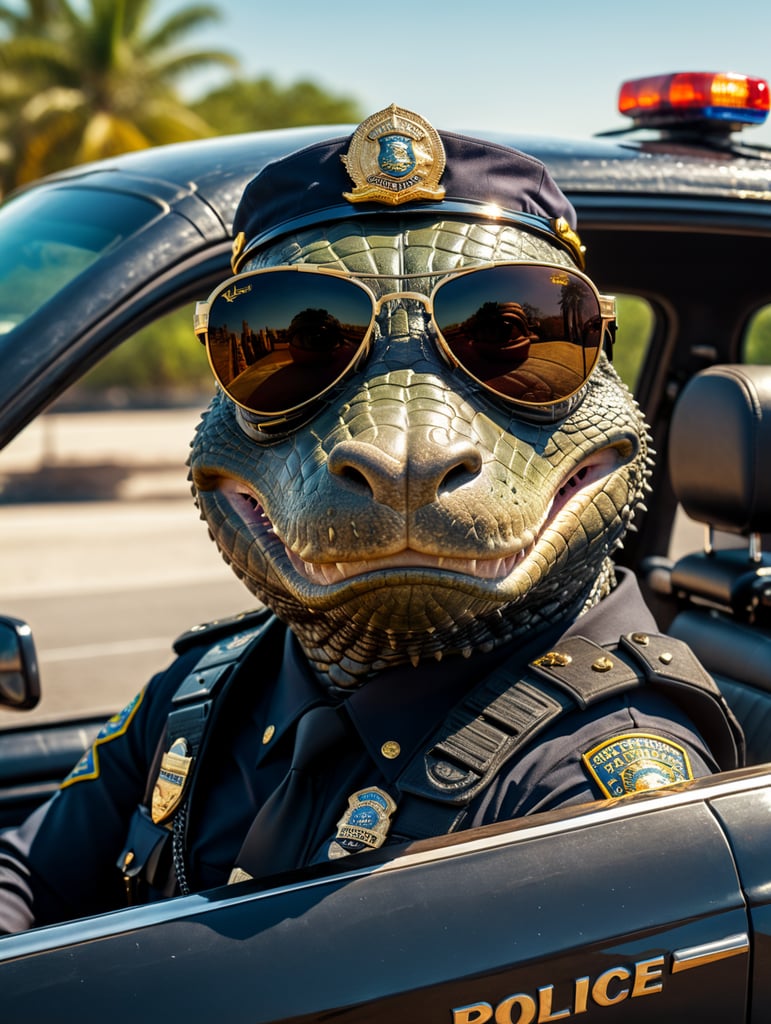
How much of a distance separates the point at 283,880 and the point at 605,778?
1.37 ft

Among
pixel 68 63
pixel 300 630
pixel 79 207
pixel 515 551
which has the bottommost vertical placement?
pixel 300 630

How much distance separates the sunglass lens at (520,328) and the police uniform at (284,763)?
37cm

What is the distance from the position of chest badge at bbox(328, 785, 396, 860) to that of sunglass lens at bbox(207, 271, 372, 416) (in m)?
0.50

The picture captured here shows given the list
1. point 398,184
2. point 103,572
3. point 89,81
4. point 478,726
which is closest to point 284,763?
point 478,726

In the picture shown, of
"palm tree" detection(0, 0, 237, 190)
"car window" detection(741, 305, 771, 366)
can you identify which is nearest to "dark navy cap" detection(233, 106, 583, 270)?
"car window" detection(741, 305, 771, 366)

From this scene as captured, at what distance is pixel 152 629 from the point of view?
859 cm

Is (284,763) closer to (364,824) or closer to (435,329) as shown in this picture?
(364,824)

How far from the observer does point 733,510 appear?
2115 millimetres

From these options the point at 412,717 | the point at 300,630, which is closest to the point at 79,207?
the point at 300,630

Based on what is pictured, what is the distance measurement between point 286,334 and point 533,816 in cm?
67

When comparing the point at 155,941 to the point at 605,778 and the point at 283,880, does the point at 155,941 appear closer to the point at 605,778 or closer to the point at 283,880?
the point at 283,880

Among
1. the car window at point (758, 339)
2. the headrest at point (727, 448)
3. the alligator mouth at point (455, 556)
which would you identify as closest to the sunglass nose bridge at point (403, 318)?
the alligator mouth at point (455, 556)

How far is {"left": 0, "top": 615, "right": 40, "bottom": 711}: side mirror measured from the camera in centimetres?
170

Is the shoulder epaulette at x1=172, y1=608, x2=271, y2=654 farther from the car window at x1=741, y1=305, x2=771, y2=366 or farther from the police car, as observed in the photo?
the car window at x1=741, y1=305, x2=771, y2=366
